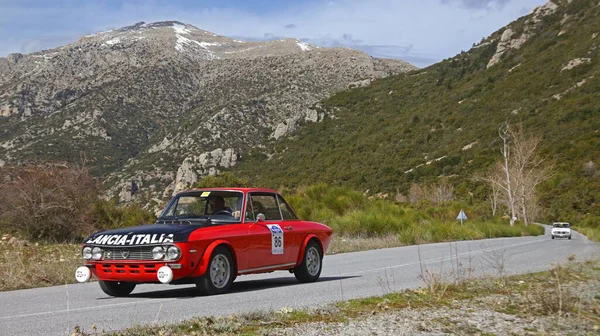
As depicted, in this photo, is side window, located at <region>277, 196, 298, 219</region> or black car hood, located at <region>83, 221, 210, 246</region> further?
side window, located at <region>277, 196, 298, 219</region>

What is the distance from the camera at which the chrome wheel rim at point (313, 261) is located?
12.4 m

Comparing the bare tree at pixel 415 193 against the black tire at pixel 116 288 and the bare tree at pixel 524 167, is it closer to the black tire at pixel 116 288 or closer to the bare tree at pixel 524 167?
the bare tree at pixel 524 167

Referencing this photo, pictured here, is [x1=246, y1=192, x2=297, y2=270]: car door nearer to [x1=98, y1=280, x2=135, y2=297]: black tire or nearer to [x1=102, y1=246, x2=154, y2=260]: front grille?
[x1=102, y1=246, x2=154, y2=260]: front grille

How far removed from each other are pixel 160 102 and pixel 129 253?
314 feet

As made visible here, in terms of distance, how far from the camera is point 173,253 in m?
9.49

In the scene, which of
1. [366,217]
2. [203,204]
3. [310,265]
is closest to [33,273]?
[203,204]

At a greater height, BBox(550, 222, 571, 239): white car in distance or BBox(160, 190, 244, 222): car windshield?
BBox(160, 190, 244, 222): car windshield

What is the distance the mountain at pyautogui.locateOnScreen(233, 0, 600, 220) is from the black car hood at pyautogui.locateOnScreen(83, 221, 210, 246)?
189ft

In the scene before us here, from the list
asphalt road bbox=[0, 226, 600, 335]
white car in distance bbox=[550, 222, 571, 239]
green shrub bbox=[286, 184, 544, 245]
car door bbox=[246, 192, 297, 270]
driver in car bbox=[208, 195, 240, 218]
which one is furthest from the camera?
white car in distance bbox=[550, 222, 571, 239]

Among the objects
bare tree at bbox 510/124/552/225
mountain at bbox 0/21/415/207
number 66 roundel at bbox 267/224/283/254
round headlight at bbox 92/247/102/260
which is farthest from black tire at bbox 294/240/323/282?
bare tree at bbox 510/124/552/225

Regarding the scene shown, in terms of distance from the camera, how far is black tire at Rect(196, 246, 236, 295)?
995 centimetres

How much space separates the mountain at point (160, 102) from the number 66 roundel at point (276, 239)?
5328 cm

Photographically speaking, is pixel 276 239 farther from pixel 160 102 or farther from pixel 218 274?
pixel 160 102

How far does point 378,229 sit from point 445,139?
187 ft
